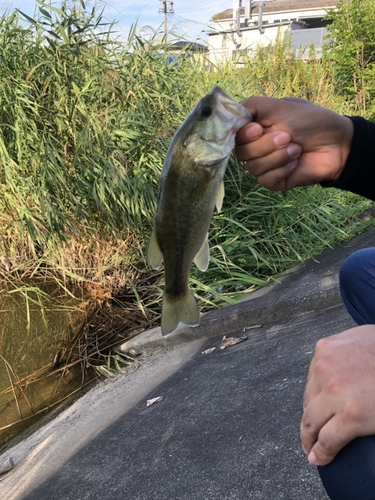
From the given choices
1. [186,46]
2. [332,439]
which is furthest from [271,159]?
[186,46]

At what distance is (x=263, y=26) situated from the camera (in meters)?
13.8

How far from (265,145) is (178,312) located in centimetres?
63

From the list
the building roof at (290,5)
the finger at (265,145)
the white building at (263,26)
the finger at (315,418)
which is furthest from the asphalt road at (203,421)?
the building roof at (290,5)

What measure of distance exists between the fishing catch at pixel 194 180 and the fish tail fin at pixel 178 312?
0.12 meters

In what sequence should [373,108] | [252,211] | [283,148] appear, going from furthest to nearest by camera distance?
[373,108], [252,211], [283,148]

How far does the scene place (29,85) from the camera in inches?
163

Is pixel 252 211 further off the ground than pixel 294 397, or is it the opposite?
pixel 252 211

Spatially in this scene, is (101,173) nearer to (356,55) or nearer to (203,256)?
(203,256)

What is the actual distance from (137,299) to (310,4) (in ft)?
105

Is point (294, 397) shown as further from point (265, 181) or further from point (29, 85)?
point (29, 85)

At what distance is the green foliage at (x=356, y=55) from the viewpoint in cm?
857

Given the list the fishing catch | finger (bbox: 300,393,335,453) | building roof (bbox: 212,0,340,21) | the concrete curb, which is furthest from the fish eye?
building roof (bbox: 212,0,340,21)

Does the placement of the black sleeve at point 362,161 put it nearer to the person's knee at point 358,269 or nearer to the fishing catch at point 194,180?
the person's knee at point 358,269

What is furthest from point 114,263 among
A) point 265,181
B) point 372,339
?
point 372,339
